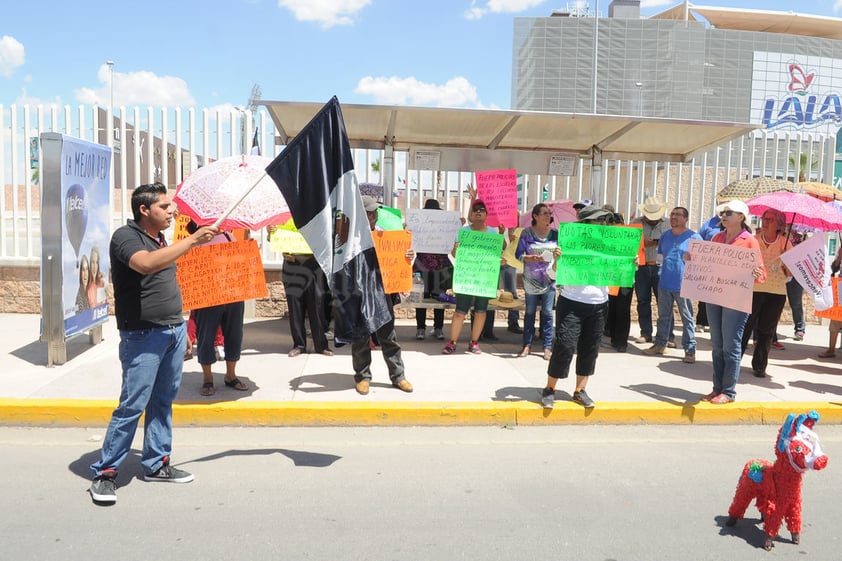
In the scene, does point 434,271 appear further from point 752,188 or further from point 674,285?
point 752,188

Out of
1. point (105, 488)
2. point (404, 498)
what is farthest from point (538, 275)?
point (105, 488)

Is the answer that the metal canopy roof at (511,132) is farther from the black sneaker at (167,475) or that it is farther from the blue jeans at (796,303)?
the black sneaker at (167,475)

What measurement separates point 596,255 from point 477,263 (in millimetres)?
2103

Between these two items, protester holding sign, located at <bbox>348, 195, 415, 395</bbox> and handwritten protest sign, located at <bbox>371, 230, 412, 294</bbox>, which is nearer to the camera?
protester holding sign, located at <bbox>348, 195, 415, 395</bbox>

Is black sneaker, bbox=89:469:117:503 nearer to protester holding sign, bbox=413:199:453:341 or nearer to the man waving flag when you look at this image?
the man waving flag

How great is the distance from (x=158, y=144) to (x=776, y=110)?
236 ft

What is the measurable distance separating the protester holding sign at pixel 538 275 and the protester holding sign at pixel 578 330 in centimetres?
191

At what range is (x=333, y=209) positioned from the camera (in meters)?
5.71

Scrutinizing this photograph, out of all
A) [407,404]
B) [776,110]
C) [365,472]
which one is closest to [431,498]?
[365,472]

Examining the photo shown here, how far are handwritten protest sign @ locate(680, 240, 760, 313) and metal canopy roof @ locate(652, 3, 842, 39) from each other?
228ft

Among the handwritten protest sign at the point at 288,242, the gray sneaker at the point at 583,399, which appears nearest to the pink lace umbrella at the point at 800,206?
the gray sneaker at the point at 583,399

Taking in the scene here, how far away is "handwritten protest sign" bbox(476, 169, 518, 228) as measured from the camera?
29.1ft

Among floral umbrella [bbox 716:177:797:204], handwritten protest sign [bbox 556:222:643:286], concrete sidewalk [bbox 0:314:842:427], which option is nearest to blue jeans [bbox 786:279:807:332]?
concrete sidewalk [bbox 0:314:842:427]

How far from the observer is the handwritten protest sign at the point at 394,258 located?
293 inches
